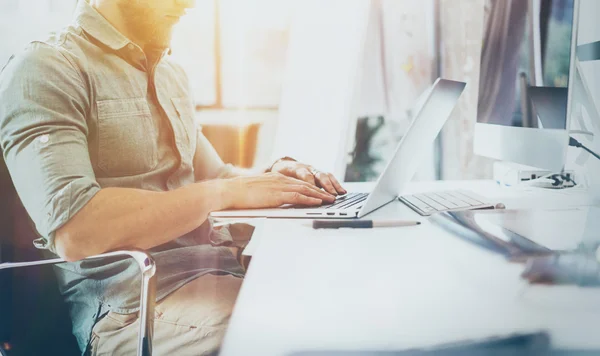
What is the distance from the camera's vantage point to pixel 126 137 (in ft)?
3.76

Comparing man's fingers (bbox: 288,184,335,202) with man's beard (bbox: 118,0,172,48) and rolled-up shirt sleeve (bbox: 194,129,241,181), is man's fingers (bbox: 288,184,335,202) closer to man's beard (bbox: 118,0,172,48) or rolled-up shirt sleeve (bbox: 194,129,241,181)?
rolled-up shirt sleeve (bbox: 194,129,241,181)

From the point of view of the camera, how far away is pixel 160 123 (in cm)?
127

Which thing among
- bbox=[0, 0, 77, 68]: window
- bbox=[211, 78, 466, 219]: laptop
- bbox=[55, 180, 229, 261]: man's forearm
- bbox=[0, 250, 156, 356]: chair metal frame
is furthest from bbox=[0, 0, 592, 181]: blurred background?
bbox=[0, 250, 156, 356]: chair metal frame

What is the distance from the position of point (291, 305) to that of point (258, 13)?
205 centimetres

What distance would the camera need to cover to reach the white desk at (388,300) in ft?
1.51

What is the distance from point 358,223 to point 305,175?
0.30 meters

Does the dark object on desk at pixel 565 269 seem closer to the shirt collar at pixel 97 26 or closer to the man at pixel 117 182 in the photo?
the man at pixel 117 182

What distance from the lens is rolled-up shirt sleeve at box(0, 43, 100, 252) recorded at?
91cm

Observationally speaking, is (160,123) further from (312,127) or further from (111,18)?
(312,127)

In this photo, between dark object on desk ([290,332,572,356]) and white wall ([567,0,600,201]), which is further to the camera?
white wall ([567,0,600,201])

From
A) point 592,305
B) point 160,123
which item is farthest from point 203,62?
point 592,305

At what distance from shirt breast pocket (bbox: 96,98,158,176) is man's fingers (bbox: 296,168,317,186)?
361 mm

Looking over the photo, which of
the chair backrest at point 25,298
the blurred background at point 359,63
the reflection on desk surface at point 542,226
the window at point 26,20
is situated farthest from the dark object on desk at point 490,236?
the blurred background at point 359,63

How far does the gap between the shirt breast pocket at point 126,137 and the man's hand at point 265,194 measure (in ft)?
0.92
